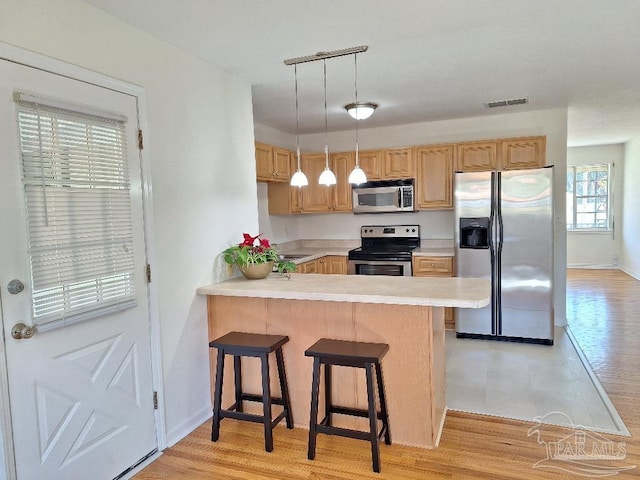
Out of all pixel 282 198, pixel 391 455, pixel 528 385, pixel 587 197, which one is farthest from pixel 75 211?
pixel 587 197

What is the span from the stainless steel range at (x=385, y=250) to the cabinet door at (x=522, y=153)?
4.25 feet

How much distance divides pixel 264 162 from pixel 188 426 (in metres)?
2.71

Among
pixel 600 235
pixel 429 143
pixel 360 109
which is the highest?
pixel 360 109

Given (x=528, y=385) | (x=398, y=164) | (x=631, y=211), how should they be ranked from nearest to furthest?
(x=528, y=385) → (x=398, y=164) → (x=631, y=211)

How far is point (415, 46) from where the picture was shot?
2818 mm

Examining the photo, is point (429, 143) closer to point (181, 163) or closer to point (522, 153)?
point (522, 153)

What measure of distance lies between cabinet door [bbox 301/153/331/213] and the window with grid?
20.0 feet

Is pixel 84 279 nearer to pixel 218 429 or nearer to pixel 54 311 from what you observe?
pixel 54 311

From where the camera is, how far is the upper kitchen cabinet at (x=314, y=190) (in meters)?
5.59

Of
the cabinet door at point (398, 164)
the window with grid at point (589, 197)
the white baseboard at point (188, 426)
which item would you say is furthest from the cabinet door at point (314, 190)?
the window with grid at point (589, 197)

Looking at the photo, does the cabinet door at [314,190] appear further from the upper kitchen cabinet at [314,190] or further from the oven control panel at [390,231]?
the oven control panel at [390,231]

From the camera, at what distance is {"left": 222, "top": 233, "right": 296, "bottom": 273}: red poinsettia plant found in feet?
10.3

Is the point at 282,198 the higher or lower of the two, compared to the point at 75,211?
higher

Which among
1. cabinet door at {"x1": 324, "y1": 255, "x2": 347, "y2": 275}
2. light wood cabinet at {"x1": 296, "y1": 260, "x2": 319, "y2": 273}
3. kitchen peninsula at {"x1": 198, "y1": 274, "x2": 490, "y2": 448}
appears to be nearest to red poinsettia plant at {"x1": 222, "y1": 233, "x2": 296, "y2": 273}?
kitchen peninsula at {"x1": 198, "y1": 274, "x2": 490, "y2": 448}
